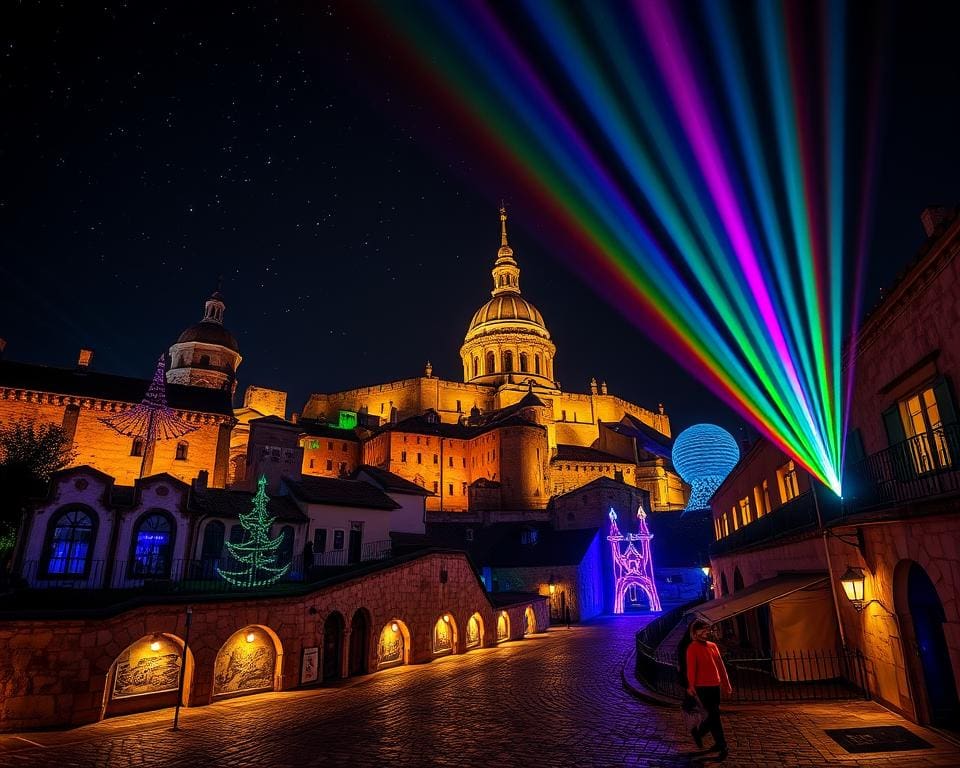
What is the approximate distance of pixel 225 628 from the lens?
14.9 meters

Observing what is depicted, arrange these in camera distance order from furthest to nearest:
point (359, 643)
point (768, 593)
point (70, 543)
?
point (70, 543) < point (359, 643) < point (768, 593)

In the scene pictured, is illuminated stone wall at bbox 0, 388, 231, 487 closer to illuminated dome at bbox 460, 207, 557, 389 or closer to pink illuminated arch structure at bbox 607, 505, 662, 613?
pink illuminated arch structure at bbox 607, 505, 662, 613

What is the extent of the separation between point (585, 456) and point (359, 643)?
178 ft

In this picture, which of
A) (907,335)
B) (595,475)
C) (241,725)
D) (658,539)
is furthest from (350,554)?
(595,475)

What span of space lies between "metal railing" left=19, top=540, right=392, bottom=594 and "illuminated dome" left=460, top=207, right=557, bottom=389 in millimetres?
66769

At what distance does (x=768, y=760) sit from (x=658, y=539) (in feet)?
143

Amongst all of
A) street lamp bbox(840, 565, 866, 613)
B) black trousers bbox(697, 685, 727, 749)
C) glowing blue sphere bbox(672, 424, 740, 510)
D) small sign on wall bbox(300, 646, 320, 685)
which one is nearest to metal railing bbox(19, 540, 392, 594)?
small sign on wall bbox(300, 646, 320, 685)

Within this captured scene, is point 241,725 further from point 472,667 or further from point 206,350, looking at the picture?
point 206,350

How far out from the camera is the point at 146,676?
1380cm

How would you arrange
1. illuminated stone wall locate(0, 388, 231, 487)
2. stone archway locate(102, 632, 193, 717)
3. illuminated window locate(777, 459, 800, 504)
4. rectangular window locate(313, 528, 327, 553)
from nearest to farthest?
1. stone archway locate(102, 632, 193, 717)
2. illuminated window locate(777, 459, 800, 504)
3. rectangular window locate(313, 528, 327, 553)
4. illuminated stone wall locate(0, 388, 231, 487)

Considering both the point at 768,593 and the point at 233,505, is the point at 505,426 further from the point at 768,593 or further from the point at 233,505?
the point at 768,593

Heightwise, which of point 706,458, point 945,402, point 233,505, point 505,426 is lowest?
point 945,402

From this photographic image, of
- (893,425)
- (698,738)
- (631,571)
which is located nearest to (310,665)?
(698,738)

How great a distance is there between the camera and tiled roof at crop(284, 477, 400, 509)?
27005 mm
